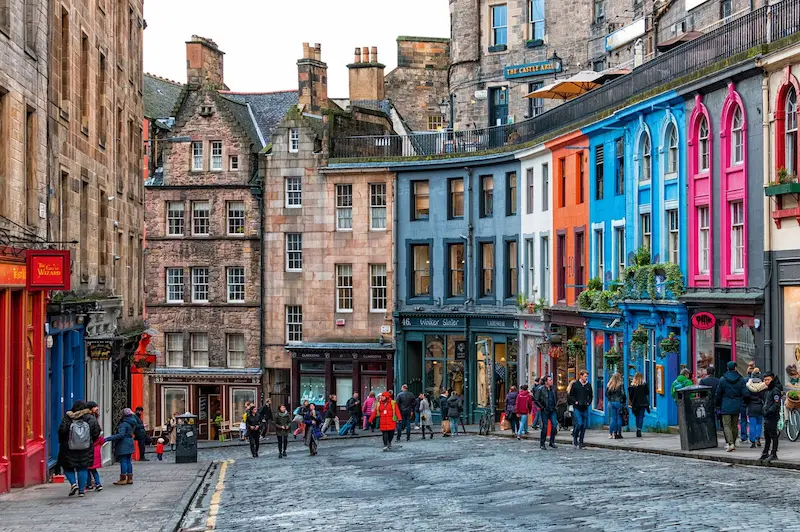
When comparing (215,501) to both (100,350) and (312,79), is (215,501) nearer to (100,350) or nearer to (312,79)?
(100,350)

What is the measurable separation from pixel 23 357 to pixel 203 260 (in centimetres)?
3274

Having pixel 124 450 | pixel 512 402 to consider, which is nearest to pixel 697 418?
pixel 124 450

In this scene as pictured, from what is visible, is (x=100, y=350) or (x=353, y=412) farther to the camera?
(x=353, y=412)

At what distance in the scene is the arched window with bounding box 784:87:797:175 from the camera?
97.6ft

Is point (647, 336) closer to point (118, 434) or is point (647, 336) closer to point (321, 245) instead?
point (118, 434)

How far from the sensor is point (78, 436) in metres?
22.5

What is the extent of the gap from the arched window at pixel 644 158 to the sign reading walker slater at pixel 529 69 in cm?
1917

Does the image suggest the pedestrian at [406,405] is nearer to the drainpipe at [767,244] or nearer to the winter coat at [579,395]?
the winter coat at [579,395]

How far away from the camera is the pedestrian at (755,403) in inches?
1029

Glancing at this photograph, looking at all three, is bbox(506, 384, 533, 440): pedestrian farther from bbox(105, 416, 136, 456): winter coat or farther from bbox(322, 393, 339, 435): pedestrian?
bbox(105, 416, 136, 456): winter coat

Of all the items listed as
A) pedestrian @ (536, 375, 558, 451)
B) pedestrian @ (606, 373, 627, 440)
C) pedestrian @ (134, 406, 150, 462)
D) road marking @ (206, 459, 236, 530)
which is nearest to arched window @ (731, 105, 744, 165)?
pedestrian @ (606, 373, 627, 440)

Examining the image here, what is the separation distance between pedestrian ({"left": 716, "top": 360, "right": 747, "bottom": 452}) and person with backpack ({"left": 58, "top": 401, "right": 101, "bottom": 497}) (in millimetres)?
11583

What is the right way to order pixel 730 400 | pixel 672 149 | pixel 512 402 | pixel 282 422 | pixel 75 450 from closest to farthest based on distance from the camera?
1. pixel 75 450
2. pixel 730 400
3. pixel 282 422
4. pixel 672 149
5. pixel 512 402

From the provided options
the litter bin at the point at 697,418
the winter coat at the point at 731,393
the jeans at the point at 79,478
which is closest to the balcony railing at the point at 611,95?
the winter coat at the point at 731,393
